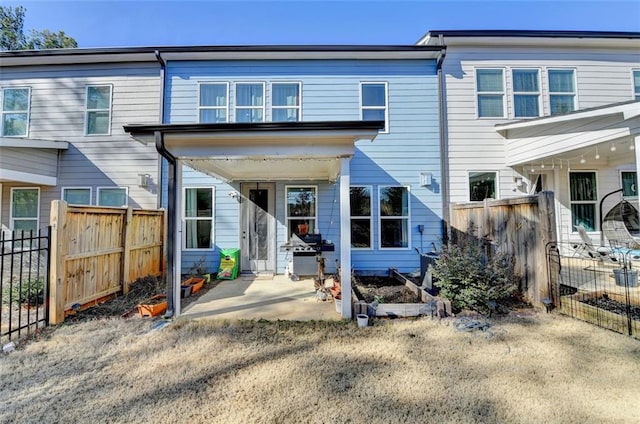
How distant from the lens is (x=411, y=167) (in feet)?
24.3

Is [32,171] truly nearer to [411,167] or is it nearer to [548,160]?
[411,167]

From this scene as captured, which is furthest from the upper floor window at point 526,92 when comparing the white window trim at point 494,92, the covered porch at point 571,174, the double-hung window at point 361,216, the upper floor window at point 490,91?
the double-hung window at point 361,216

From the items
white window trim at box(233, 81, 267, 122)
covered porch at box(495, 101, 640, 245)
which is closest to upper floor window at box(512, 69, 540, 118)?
covered porch at box(495, 101, 640, 245)

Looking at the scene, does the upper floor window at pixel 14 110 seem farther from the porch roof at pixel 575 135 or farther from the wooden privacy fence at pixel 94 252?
the porch roof at pixel 575 135

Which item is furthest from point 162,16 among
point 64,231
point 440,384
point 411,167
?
point 440,384

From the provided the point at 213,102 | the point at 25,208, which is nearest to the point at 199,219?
the point at 213,102

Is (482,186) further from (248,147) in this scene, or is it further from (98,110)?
(98,110)

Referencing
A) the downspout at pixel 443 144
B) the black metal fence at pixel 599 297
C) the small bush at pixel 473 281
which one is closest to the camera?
the black metal fence at pixel 599 297

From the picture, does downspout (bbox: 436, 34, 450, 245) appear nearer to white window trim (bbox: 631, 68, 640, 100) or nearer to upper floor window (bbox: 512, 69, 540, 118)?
upper floor window (bbox: 512, 69, 540, 118)

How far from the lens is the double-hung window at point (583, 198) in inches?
302

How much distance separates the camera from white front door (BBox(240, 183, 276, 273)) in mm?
7520

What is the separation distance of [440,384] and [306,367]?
132cm

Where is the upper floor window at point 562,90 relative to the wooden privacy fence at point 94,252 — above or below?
above

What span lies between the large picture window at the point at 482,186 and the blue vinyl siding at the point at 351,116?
929 millimetres
